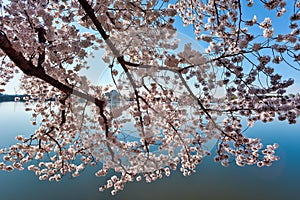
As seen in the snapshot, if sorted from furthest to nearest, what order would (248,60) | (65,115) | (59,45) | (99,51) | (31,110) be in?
(31,110)
(65,115)
(99,51)
(59,45)
(248,60)

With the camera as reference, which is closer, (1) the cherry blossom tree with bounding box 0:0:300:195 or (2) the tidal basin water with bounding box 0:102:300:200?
(1) the cherry blossom tree with bounding box 0:0:300:195

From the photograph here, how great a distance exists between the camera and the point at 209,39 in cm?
239

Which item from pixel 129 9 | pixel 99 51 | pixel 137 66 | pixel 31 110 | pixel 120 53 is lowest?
pixel 137 66

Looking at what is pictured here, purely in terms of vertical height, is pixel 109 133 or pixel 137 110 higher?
pixel 137 110

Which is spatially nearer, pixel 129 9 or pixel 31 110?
pixel 129 9

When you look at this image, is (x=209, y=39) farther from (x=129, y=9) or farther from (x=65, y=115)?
(x=65, y=115)

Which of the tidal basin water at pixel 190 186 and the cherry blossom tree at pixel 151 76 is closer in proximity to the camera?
the cherry blossom tree at pixel 151 76

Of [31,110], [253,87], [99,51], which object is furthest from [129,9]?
[31,110]

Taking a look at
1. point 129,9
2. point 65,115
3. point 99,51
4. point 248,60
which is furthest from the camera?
point 65,115

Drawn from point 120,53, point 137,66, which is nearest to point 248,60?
point 137,66

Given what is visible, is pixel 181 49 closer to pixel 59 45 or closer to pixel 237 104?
pixel 237 104

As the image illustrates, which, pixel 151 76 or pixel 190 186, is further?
pixel 190 186

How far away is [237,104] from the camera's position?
2340 mm

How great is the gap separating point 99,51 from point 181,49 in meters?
0.95
